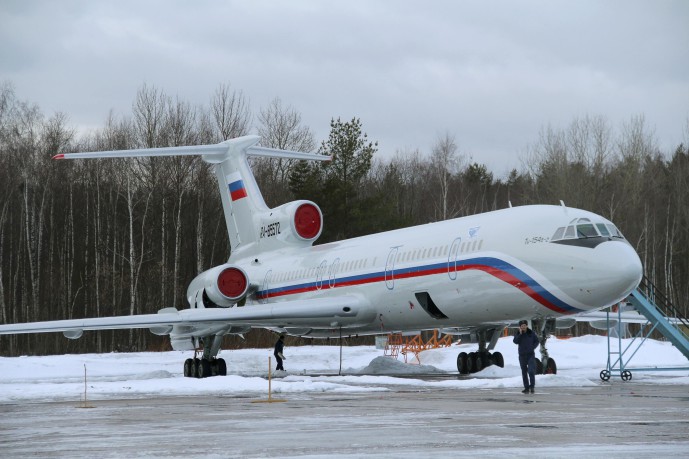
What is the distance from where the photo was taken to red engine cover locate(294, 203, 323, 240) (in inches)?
1073

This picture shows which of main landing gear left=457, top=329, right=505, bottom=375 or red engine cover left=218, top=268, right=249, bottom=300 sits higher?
red engine cover left=218, top=268, right=249, bottom=300

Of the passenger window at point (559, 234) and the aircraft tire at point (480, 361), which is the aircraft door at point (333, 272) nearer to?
the aircraft tire at point (480, 361)

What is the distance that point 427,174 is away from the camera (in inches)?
3125

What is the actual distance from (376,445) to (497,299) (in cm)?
1153

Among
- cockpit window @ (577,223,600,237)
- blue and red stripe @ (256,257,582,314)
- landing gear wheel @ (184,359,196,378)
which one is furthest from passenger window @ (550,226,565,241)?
landing gear wheel @ (184,359,196,378)

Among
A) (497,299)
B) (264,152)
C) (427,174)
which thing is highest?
(427,174)

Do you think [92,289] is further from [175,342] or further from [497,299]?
[497,299]

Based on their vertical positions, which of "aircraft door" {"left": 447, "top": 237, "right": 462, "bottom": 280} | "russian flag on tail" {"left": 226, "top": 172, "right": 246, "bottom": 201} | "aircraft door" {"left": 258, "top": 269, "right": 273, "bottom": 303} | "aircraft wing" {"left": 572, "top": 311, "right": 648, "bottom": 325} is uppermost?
"russian flag on tail" {"left": 226, "top": 172, "right": 246, "bottom": 201}

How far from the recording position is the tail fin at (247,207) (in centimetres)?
2731

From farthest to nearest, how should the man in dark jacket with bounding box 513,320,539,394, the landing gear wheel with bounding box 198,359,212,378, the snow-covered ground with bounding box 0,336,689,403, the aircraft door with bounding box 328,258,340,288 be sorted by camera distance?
the landing gear wheel with bounding box 198,359,212,378 → the aircraft door with bounding box 328,258,340,288 → the snow-covered ground with bounding box 0,336,689,403 → the man in dark jacket with bounding box 513,320,539,394

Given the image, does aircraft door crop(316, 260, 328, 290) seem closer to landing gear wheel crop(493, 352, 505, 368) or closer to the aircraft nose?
landing gear wheel crop(493, 352, 505, 368)

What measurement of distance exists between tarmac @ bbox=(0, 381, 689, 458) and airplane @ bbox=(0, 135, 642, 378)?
3.86 metres

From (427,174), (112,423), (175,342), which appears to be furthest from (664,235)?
(112,423)

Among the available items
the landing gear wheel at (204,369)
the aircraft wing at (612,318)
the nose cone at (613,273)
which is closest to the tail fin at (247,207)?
the landing gear wheel at (204,369)
